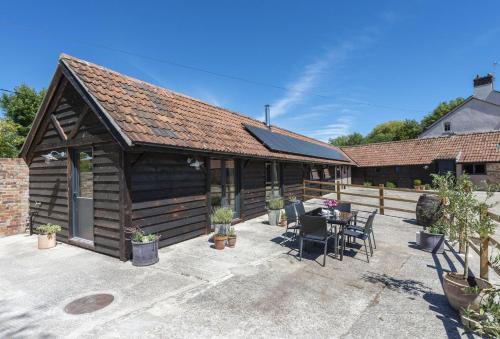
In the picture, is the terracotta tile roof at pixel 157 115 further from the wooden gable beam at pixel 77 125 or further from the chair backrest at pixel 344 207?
the chair backrest at pixel 344 207

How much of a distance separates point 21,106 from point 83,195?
2239cm

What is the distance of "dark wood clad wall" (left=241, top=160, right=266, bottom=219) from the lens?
34.4ft

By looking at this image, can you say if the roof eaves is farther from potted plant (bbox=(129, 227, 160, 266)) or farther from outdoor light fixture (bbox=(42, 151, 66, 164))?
outdoor light fixture (bbox=(42, 151, 66, 164))

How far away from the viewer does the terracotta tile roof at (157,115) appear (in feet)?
20.9

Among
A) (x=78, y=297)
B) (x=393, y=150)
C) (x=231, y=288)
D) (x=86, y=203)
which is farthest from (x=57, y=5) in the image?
(x=393, y=150)

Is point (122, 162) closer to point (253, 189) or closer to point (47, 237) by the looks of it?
point (47, 237)

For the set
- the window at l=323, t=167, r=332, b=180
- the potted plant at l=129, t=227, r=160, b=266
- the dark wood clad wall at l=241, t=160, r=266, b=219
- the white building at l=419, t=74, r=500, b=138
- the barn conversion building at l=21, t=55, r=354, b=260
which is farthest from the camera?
the white building at l=419, t=74, r=500, b=138

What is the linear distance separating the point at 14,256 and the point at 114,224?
9.24ft

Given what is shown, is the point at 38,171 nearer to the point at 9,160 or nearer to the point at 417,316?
the point at 9,160

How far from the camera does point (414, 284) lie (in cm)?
486

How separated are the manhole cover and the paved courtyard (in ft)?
0.42

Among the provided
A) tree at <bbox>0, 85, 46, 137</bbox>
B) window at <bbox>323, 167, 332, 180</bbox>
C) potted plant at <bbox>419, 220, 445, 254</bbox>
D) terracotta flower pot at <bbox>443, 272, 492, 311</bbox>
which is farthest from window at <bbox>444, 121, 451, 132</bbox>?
tree at <bbox>0, 85, 46, 137</bbox>

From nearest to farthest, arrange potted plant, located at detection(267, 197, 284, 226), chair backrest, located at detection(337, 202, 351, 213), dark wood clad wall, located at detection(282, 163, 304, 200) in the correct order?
1. chair backrest, located at detection(337, 202, 351, 213)
2. potted plant, located at detection(267, 197, 284, 226)
3. dark wood clad wall, located at detection(282, 163, 304, 200)

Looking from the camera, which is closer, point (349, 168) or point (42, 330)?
point (42, 330)
